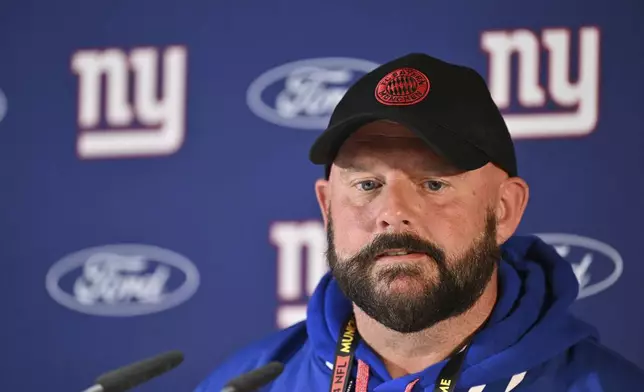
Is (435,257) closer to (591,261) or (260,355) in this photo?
(260,355)

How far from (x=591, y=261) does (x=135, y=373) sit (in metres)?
1.44

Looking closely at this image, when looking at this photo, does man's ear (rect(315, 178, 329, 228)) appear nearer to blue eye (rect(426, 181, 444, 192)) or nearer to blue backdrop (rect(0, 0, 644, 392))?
blue eye (rect(426, 181, 444, 192))

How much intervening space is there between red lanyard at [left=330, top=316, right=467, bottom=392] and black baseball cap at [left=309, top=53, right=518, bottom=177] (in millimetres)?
289

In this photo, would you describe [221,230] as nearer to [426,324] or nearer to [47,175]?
[47,175]

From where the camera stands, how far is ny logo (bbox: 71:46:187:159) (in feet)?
8.56

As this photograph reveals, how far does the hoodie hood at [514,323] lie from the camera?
158cm

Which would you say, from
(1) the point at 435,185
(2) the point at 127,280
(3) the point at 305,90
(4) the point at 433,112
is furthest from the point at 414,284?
(2) the point at 127,280

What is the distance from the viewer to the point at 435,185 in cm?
160

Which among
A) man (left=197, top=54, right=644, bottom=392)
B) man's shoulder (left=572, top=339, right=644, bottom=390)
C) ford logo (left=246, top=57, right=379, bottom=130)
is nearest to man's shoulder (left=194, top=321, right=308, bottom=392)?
man (left=197, top=54, right=644, bottom=392)

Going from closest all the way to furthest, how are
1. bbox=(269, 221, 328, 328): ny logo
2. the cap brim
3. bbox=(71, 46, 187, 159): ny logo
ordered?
the cap brim
bbox=(269, 221, 328, 328): ny logo
bbox=(71, 46, 187, 159): ny logo

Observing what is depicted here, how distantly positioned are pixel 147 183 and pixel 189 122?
0.61 feet

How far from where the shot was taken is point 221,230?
2.55m

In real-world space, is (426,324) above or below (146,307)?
above

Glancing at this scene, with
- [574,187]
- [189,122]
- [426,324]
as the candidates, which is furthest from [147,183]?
[426,324]
